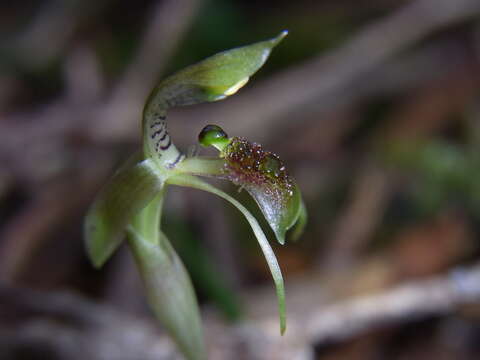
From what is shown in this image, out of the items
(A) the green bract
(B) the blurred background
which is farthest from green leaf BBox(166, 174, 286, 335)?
(B) the blurred background

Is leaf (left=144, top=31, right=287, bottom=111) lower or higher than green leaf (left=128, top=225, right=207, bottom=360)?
higher

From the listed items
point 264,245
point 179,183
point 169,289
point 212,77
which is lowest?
point 169,289

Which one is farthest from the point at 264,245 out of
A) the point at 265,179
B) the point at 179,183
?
the point at 179,183

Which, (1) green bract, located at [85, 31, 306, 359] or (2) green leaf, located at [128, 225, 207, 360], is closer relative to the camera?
(1) green bract, located at [85, 31, 306, 359]

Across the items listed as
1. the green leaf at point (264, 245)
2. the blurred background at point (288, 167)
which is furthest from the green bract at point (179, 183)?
the blurred background at point (288, 167)

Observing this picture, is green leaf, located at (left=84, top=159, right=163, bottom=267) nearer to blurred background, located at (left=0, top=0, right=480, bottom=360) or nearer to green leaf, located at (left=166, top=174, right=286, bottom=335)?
green leaf, located at (left=166, top=174, right=286, bottom=335)

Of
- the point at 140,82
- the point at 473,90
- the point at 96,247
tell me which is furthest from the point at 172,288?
the point at 473,90

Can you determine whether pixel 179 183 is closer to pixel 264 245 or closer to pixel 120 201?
pixel 120 201
